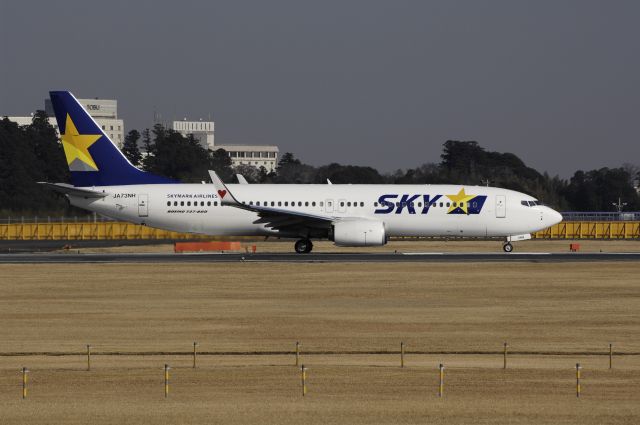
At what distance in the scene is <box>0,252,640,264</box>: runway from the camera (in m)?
55.1

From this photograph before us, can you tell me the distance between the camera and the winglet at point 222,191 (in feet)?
188

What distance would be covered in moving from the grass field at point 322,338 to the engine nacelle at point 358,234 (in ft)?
19.1

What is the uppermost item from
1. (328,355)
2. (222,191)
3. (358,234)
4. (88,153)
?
(88,153)

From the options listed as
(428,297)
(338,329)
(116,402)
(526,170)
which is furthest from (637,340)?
(526,170)

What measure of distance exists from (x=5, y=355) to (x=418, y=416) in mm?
11640

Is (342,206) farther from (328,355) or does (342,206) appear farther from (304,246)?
(328,355)

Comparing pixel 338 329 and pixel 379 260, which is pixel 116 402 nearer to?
pixel 338 329

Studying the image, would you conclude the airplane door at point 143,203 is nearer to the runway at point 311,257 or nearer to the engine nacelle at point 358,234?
the runway at point 311,257

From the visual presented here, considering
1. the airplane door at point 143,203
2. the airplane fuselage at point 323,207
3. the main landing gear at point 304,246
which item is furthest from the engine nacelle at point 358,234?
the airplane door at point 143,203

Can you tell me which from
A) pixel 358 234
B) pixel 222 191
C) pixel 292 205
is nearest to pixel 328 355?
pixel 358 234

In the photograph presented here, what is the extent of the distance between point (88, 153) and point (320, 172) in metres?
81.0

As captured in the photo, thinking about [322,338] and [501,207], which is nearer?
[322,338]

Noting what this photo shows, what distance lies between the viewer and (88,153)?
202 ft

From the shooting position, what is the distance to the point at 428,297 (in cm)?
3981
